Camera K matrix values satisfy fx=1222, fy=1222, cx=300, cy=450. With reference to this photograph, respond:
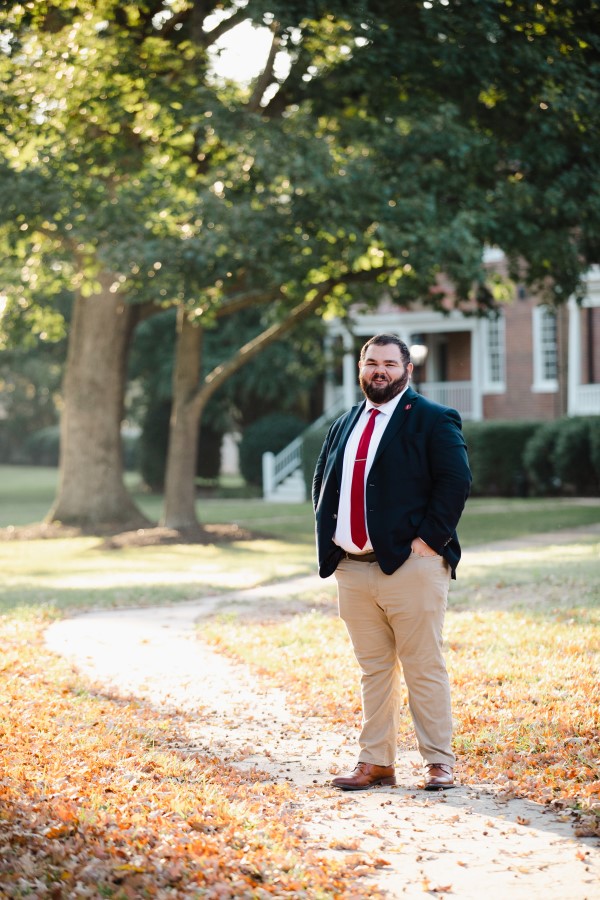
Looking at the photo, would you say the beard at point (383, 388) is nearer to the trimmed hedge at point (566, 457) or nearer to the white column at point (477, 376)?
the trimmed hedge at point (566, 457)

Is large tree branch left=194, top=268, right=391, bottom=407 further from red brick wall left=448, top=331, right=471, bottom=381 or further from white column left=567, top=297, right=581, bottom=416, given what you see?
red brick wall left=448, top=331, right=471, bottom=381

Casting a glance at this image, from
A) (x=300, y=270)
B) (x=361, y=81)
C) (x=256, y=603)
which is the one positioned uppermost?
(x=361, y=81)

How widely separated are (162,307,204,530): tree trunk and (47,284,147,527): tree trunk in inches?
104

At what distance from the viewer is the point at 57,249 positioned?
21203 millimetres

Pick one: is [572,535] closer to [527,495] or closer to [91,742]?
[527,495]

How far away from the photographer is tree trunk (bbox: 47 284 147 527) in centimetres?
2395

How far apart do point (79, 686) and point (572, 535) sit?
12559mm

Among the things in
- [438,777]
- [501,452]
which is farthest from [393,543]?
[501,452]

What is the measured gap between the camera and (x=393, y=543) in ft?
18.8

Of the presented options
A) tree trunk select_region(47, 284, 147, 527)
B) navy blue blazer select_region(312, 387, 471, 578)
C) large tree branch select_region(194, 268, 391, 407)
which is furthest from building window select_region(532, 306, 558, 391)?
navy blue blazer select_region(312, 387, 471, 578)

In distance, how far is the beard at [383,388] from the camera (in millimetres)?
5895

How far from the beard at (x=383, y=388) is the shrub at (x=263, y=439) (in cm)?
2922

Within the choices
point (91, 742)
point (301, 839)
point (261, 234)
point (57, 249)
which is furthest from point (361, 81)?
point (301, 839)

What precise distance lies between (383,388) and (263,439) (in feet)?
96.3
